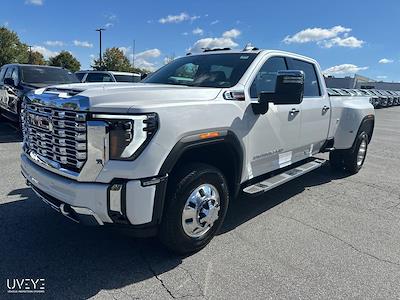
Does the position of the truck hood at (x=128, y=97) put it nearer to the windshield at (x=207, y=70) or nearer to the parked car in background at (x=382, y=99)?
the windshield at (x=207, y=70)

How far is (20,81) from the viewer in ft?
28.5

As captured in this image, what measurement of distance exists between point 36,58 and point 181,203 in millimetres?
99369

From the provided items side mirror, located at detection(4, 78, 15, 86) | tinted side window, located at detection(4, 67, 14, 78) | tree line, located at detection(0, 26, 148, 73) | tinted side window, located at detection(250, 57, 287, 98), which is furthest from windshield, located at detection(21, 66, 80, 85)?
tree line, located at detection(0, 26, 148, 73)

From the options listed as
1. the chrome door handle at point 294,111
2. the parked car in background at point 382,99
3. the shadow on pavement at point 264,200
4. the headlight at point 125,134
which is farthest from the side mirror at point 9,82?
the parked car in background at point 382,99

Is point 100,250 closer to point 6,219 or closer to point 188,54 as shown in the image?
point 6,219

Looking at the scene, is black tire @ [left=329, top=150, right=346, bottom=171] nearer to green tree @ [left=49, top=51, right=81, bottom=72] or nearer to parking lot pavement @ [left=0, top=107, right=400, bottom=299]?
parking lot pavement @ [left=0, top=107, right=400, bottom=299]

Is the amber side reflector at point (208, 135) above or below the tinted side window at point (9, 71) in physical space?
below

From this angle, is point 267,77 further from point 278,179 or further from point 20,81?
point 20,81

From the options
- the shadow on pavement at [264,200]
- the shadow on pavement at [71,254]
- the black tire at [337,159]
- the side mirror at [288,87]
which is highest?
the side mirror at [288,87]

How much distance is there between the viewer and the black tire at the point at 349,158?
6.31 m

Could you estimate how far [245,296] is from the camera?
8.95ft

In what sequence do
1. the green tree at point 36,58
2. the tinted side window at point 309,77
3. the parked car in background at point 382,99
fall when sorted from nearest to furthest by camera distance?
1. the tinted side window at point 309,77
2. the parked car in background at point 382,99
3. the green tree at point 36,58

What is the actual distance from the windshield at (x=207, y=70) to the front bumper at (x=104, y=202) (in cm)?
159

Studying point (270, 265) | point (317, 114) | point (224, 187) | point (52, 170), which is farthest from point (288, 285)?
point (317, 114)
